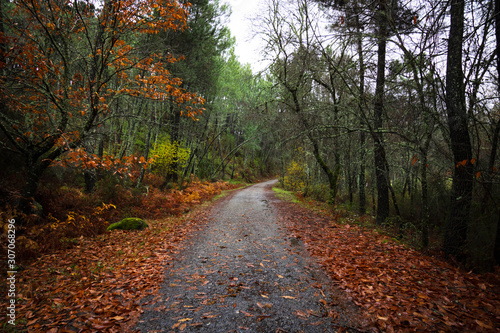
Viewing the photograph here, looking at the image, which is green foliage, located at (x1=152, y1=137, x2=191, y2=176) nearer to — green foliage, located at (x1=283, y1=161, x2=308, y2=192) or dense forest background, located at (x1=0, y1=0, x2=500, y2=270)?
dense forest background, located at (x1=0, y1=0, x2=500, y2=270)

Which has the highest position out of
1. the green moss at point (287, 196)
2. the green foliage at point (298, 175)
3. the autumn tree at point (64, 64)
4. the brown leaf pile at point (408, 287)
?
the autumn tree at point (64, 64)

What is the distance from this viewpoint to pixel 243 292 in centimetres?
385

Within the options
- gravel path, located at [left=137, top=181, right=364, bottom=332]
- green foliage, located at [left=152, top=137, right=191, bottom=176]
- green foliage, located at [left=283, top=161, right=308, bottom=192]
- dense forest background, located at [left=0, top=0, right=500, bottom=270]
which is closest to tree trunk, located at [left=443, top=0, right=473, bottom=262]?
dense forest background, located at [left=0, top=0, right=500, bottom=270]

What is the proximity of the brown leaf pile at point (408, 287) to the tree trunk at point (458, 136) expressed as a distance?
786 millimetres

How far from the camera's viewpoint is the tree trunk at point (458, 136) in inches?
180

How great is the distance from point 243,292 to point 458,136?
5608 millimetres

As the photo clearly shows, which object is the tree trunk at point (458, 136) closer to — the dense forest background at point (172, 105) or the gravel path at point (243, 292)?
the dense forest background at point (172, 105)

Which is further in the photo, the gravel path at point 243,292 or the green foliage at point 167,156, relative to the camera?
the green foliage at point 167,156

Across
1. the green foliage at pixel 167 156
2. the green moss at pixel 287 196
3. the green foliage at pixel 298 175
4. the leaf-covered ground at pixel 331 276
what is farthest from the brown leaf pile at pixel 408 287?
the green foliage at pixel 298 175

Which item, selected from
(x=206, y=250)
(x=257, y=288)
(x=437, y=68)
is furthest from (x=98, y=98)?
(x=437, y=68)

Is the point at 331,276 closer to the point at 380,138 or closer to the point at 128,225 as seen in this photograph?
the point at 380,138

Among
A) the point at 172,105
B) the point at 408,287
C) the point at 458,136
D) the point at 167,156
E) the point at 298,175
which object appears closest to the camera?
the point at 408,287

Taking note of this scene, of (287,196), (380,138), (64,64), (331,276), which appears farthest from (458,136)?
(287,196)

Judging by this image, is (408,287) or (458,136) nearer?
(408,287)
